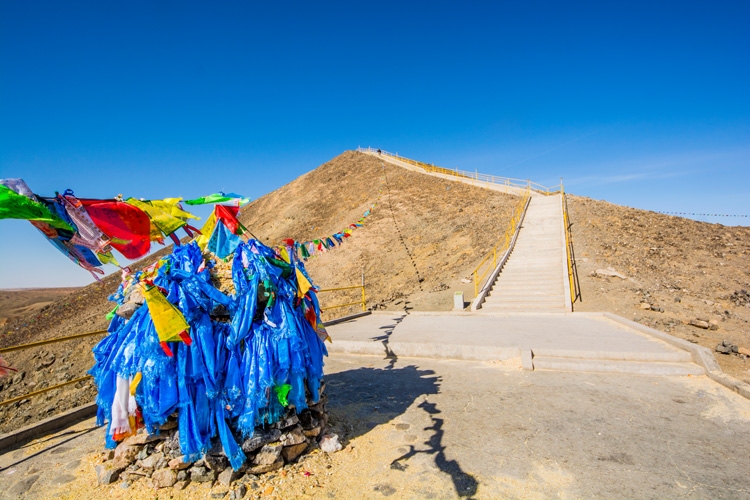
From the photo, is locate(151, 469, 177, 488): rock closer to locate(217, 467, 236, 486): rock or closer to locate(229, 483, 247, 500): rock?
locate(217, 467, 236, 486): rock

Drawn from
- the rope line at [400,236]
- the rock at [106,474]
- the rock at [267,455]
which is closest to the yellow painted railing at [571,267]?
the rope line at [400,236]

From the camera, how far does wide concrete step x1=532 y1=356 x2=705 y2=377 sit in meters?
6.95

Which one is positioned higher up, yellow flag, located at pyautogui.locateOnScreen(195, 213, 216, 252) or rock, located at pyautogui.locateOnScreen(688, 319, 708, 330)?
yellow flag, located at pyautogui.locateOnScreen(195, 213, 216, 252)

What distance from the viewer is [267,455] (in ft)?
13.8

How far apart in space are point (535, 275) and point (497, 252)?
365cm

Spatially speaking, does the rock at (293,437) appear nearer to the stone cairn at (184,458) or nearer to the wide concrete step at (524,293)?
the stone cairn at (184,458)

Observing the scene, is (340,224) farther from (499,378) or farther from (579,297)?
(499,378)

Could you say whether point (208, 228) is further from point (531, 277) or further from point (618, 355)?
point (531, 277)

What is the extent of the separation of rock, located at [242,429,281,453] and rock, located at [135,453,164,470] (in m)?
0.89

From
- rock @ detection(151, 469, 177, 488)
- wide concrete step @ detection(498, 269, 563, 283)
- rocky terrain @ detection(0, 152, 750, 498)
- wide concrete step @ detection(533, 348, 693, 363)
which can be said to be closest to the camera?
rock @ detection(151, 469, 177, 488)

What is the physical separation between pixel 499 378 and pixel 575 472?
2972 mm

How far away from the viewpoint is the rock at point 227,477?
402cm

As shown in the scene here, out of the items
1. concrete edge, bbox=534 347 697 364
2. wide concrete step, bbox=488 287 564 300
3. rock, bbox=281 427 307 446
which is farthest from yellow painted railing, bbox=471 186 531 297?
rock, bbox=281 427 307 446

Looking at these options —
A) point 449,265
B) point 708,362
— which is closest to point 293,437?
point 708,362
